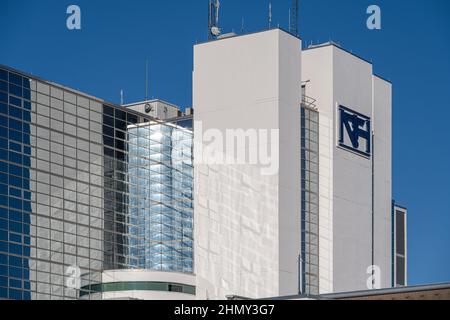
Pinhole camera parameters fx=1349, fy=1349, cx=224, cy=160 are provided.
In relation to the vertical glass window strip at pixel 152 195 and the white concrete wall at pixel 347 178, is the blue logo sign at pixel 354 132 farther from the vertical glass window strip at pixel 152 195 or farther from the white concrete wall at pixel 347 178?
the vertical glass window strip at pixel 152 195

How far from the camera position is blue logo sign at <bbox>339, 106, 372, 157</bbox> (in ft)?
378

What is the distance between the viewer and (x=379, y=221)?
4641 inches

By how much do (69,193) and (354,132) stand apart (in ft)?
84.6

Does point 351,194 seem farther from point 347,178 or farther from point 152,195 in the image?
point 152,195

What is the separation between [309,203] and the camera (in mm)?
110688

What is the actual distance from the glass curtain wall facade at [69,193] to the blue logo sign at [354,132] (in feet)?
44.8

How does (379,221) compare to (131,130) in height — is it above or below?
below

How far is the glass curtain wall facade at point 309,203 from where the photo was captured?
109312mm

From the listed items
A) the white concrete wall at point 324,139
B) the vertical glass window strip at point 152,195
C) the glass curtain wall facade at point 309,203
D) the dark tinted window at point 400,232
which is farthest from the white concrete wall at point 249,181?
the dark tinted window at point 400,232
